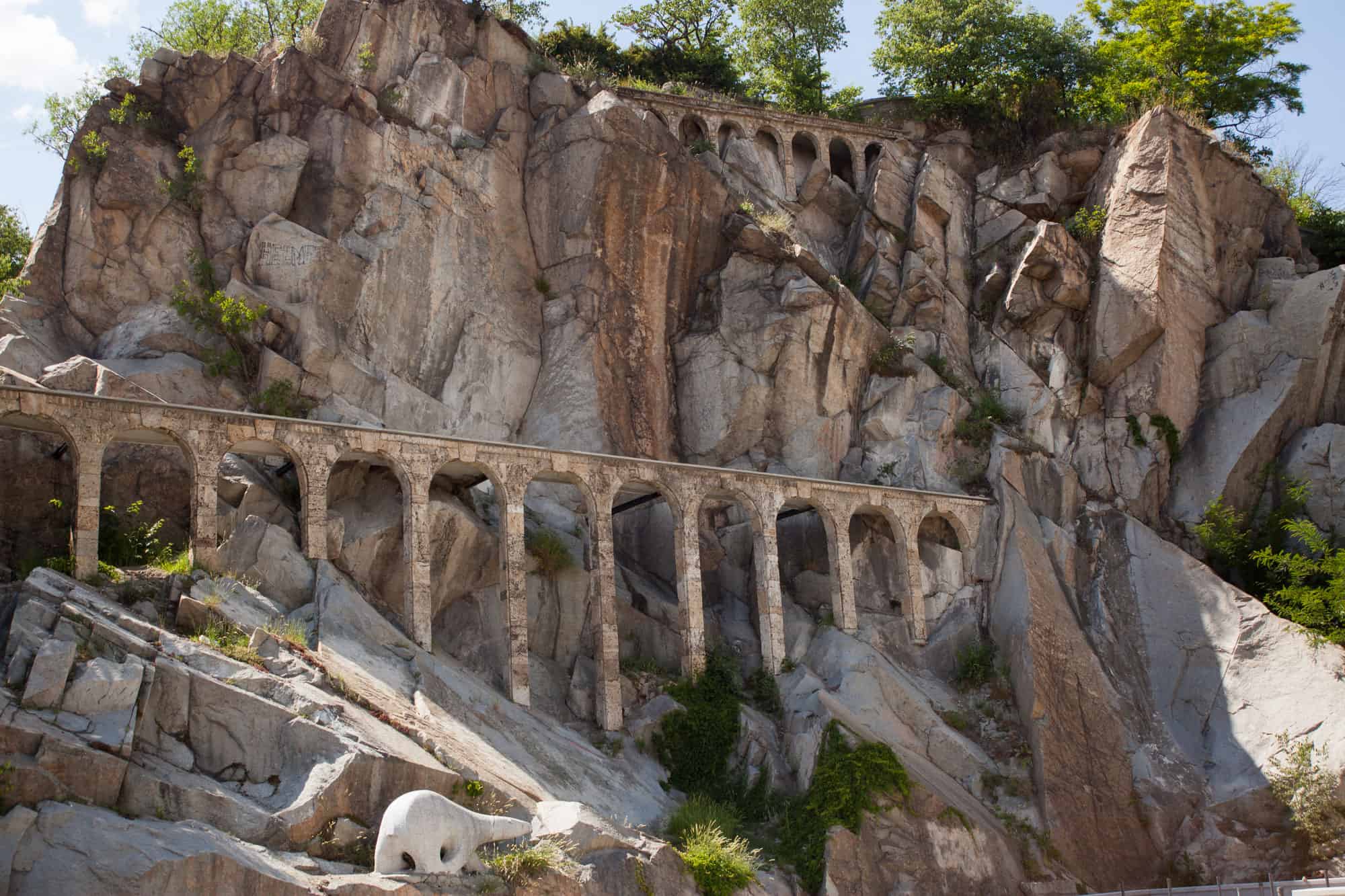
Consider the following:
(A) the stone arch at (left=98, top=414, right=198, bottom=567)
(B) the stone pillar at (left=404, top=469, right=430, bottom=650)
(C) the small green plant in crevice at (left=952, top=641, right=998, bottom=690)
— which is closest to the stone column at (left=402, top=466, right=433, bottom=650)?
(B) the stone pillar at (left=404, top=469, right=430, bottom=650)

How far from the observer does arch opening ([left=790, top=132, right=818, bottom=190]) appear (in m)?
49.2

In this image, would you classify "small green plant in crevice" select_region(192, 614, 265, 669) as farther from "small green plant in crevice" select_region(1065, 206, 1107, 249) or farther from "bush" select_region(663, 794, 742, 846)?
"small green plant in crevice" select_region(1065, 206, 1107, 249)

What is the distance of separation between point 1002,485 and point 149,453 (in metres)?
24.1

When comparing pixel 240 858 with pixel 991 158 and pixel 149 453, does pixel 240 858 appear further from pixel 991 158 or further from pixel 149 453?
pixel 991 158

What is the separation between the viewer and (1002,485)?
39250 millimetres

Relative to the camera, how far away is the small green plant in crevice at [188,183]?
1468 inches

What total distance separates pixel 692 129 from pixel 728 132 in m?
1.38

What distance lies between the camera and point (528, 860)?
22047 mm

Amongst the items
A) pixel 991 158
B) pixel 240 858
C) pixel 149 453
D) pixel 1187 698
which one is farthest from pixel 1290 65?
pixel 240 858

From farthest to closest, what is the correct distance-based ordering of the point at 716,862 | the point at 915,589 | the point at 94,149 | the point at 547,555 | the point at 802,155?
the point at 802,155 → the point at 915,589 → the point at 94,149 → the point at 547,555 → the point at 716,862

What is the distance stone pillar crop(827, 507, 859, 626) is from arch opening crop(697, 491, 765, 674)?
2.20m

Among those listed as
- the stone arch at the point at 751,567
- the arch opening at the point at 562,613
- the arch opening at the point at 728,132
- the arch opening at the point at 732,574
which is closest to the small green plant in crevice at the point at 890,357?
the arch opening at the point at 732,574

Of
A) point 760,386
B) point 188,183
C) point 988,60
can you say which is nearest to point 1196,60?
point 988,60

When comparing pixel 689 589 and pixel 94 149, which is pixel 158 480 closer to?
pixel 94 149
